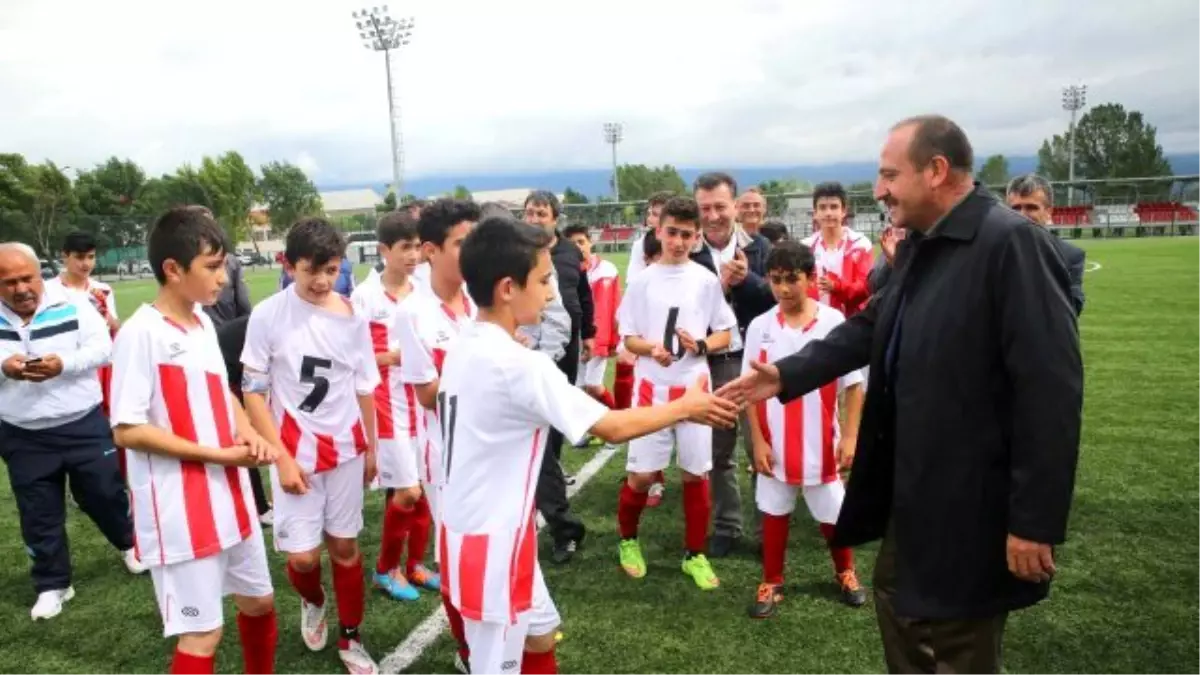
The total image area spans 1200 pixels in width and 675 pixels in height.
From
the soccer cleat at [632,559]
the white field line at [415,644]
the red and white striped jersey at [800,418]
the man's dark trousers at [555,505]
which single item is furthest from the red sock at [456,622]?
the red and white striped jersey at [800,418]

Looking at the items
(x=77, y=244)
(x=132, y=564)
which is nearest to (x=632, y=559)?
(x=132, y=564)

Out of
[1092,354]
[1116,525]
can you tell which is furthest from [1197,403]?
[1116,525]

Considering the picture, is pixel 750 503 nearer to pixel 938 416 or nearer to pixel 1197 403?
pixel 938 416

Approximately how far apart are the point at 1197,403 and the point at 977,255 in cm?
815

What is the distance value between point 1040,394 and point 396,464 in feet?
11.0

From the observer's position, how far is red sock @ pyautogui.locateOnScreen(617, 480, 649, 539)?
464 centimetres

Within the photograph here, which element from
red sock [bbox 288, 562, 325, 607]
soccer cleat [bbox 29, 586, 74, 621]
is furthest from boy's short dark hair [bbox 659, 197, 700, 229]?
soccer cleat [bbox 29, 586, 74, 621]

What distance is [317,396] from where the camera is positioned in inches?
144

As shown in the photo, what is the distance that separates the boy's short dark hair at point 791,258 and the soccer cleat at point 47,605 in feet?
15.1

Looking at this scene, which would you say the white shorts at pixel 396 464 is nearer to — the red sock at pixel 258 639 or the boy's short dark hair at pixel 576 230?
the red sock at pixel 258 639

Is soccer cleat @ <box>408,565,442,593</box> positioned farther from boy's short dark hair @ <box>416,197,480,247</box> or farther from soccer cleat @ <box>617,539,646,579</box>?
boy's short dark hair @ <box>416,197,480,247</box>

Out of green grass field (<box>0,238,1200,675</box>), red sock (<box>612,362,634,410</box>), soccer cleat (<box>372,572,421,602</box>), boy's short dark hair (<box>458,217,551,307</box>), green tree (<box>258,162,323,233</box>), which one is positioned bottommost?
green grass field (<box>0,238,1200,675</box>)

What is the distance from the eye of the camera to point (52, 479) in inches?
182

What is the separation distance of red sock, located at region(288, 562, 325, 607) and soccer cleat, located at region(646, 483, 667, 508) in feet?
8.56
